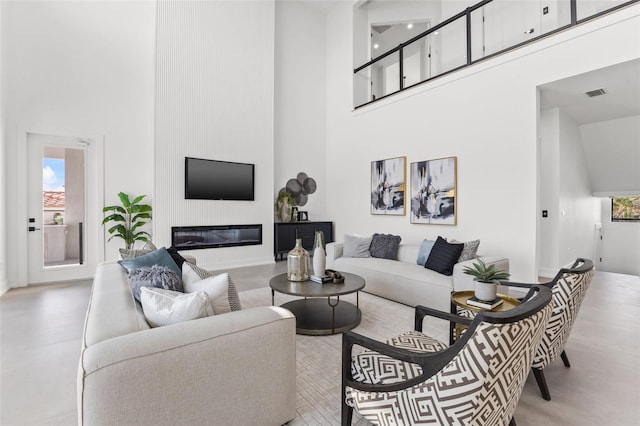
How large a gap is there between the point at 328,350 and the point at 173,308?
1.47 m

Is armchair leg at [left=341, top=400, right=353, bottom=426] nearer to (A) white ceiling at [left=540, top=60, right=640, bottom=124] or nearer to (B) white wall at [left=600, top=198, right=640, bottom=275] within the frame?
(A) white ceiling at [left=540, top=60, right=640, bottom=124]

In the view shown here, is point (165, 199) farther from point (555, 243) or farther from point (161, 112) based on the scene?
point (555, 243)

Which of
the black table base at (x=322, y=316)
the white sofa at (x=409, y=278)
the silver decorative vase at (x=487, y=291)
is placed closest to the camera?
the silver decorative vase at (x=487, y=291)

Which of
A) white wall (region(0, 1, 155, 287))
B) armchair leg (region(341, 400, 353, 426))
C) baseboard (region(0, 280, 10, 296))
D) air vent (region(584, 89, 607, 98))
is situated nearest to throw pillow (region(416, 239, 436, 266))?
armchair leg (region(341, 400, 353, 426))

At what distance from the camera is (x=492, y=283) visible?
2.09 meters

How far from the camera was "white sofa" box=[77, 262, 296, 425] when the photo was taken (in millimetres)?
1075

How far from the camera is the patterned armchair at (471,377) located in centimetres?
100

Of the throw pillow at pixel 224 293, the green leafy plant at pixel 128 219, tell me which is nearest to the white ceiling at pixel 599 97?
the throw pillow at pixel 224 293

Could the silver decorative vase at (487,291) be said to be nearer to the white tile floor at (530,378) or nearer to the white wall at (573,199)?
the white tile floor at (530,378)

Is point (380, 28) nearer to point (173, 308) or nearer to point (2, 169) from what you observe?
point (2, 169)

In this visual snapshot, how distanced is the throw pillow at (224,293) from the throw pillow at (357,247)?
283 centimetres

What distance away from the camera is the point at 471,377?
103cm

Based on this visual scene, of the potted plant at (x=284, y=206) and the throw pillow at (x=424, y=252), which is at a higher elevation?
the potted plant at (x=284, y=206)

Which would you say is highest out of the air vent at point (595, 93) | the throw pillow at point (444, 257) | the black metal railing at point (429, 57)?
the black metal railing at point (429, 57)
